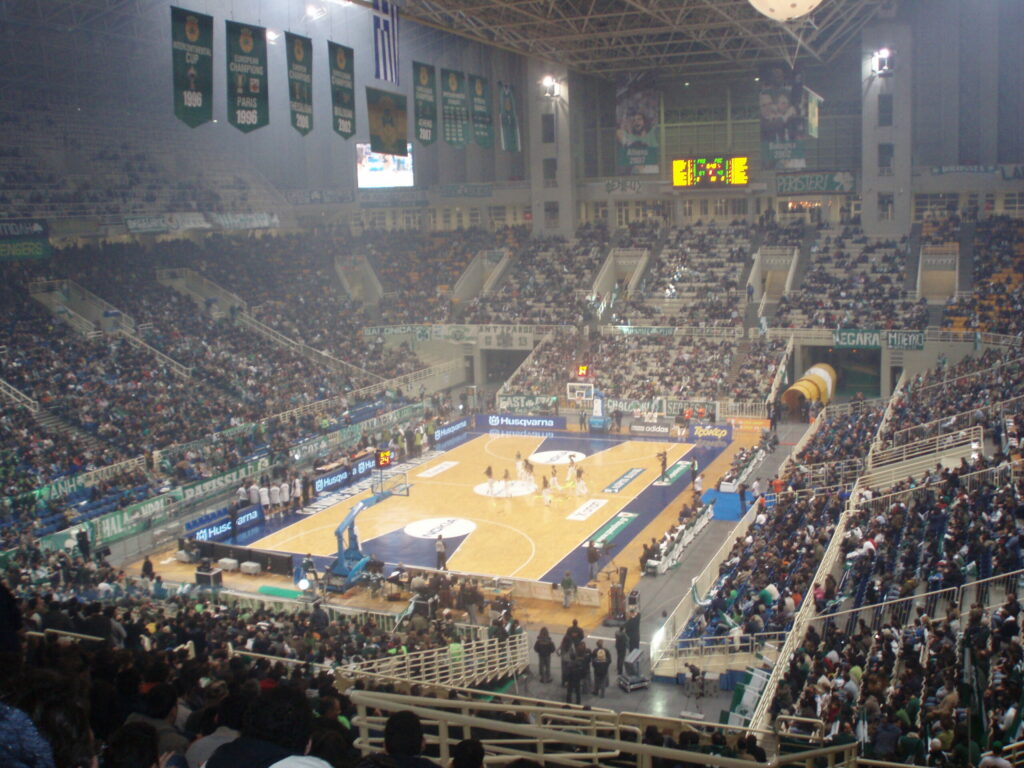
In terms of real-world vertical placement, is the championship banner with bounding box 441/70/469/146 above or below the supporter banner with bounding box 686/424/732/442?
above

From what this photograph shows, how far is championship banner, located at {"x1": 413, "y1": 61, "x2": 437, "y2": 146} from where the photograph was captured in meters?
32.3

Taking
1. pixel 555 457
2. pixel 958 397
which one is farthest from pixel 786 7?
pixel 555 457

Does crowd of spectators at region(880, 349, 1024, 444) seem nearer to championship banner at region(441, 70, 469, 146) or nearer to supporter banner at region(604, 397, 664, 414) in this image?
supporter banner at region(604, 397, 664, 414)

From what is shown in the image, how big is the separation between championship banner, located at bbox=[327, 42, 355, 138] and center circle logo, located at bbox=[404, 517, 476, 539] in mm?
12175

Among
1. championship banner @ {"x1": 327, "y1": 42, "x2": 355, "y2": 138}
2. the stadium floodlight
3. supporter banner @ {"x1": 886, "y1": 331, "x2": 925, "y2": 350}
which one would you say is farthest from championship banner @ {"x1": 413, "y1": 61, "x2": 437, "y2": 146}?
supporter banner @ {"x1": 886, "y1": 331, "x2": 925, "y2": 350}

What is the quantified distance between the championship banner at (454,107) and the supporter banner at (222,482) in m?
13.3

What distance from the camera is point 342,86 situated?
28781mm

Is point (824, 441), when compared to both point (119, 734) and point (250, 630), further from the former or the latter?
point (119, 734)

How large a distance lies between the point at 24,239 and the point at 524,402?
22904 mm

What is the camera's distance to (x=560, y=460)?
135 ft

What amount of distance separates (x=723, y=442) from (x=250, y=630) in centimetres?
2747

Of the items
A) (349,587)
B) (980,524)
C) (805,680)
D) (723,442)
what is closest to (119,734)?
(805,680)

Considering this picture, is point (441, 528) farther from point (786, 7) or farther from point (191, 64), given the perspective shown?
point (786, 7)

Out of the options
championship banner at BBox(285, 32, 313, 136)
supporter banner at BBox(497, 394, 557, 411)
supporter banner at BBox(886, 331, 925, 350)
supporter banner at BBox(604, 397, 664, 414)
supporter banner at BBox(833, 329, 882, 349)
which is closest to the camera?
championship banner at BBox(285, 32, 313, 136)
